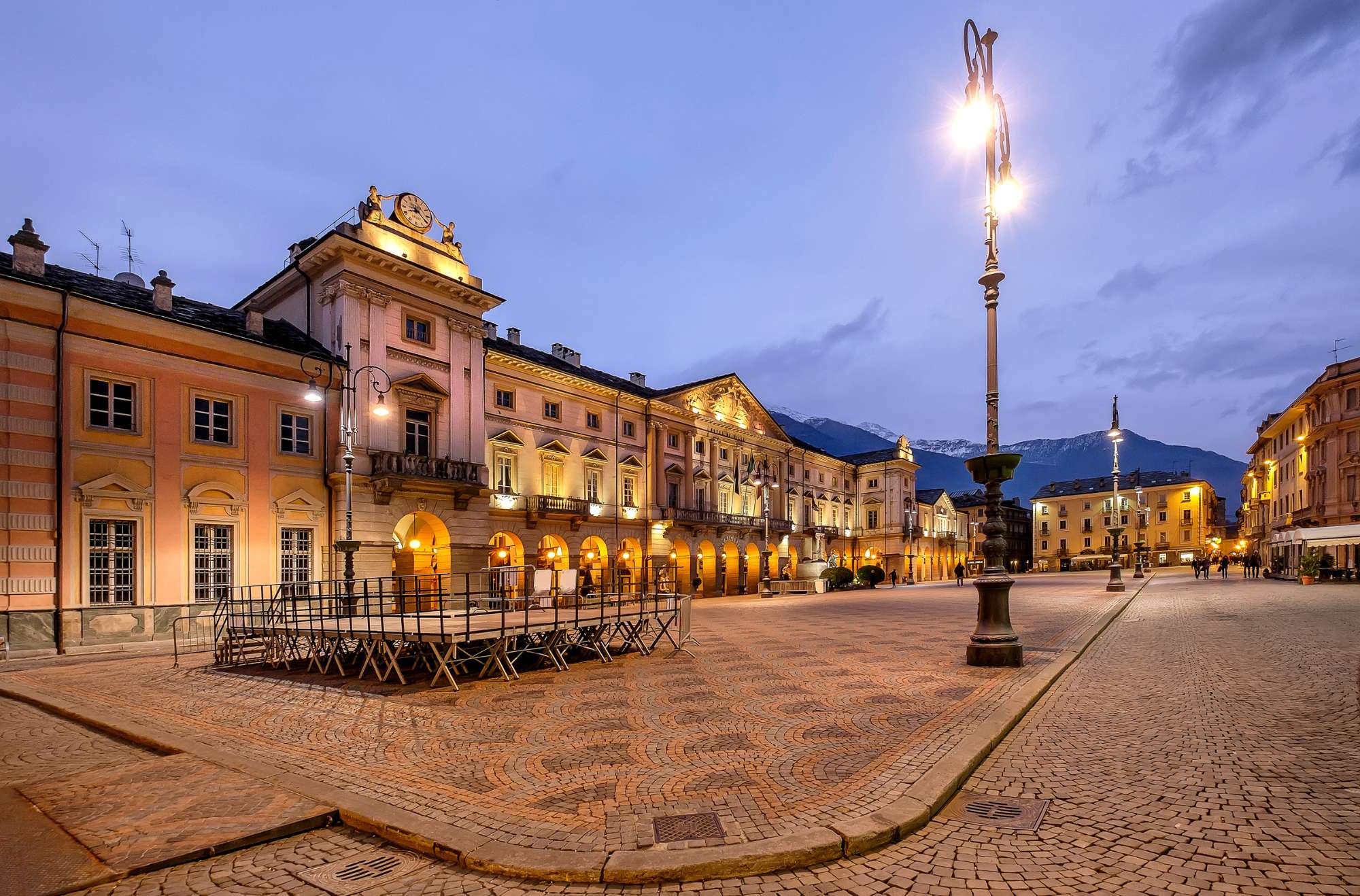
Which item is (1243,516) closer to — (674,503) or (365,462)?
(674,503)

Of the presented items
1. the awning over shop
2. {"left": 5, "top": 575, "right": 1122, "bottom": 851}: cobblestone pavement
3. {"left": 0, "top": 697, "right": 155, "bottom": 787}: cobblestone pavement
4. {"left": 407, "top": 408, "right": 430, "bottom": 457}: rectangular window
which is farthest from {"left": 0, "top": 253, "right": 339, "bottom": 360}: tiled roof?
the awning over shop

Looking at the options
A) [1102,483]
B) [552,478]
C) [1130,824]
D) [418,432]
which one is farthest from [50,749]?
[1102,483]

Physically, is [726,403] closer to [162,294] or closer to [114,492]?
[162,294]

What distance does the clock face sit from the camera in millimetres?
28344

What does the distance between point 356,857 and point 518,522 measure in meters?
29.6

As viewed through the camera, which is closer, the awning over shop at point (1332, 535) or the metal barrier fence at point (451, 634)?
the metal barrier fence at point (451, 634)

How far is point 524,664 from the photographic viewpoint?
13.0 meters

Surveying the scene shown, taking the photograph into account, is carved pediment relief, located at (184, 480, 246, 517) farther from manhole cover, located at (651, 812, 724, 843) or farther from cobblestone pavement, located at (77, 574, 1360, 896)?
manhole cover, located at (651, 812, 724, 843)

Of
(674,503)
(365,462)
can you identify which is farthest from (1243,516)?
(365,462)

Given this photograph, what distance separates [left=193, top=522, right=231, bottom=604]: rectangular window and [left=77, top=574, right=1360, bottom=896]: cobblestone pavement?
19635 millimetres

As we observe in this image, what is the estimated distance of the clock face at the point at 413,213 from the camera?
2834 cm

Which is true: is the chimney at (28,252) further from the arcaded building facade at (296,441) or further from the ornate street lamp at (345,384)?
the ornate street lamp at (345,384)

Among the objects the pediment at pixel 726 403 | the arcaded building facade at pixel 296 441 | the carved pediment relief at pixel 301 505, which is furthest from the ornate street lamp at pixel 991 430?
the pediment at pixel 726 403

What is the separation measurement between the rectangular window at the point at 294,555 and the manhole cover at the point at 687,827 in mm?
21901
